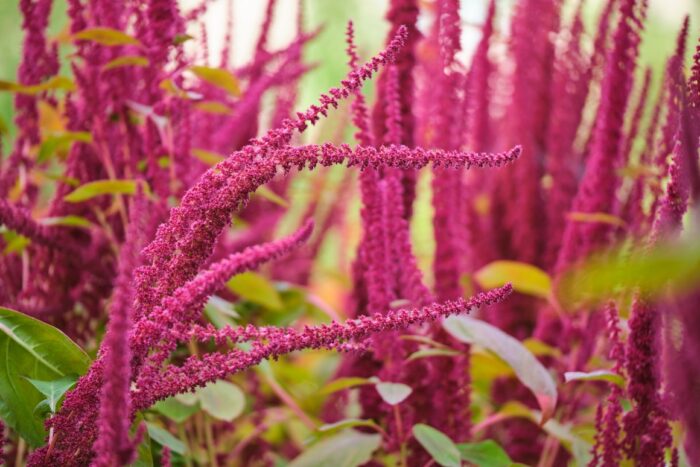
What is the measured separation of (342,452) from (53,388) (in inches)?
10.7

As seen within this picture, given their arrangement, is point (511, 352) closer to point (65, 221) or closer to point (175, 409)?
point (175, 409)

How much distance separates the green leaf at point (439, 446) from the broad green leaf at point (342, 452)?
75mm

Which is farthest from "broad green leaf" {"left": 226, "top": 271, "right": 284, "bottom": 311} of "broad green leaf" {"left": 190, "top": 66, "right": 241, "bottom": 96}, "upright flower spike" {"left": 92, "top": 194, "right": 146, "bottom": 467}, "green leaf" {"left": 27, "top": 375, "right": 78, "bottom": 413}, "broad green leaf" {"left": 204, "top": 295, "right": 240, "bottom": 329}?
"upright flower spike" {"left": 92, "top": 194, "right": 146, "bottom": 467}

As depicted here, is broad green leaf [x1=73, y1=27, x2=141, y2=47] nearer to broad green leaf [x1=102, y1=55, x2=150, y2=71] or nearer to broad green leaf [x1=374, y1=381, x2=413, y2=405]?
broad green leaf [x1=102, y1=55, x2=150, y2=71]

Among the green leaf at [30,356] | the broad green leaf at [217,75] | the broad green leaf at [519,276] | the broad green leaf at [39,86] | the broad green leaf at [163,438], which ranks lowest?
the broad green leaf at [163,438]

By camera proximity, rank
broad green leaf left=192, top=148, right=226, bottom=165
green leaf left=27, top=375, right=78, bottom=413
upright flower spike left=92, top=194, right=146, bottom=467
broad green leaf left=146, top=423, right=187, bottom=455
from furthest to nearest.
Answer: broad green leaf left=192, top=148, right=226, bottom=165 → broad green leaf left=146, top=423, right=187, bottom=455 → green leaf left=27, top=375, right=78, bottom=413 → upright flower spike left=92, top=194, right=146, bottom=467

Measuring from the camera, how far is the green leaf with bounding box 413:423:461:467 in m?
0.54

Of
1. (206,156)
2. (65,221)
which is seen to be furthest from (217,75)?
(65,221)

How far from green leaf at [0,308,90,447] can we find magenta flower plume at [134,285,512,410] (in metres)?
Result: 0.11

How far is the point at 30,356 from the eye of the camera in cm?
51

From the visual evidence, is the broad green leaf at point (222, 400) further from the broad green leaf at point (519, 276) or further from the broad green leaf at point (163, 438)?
Result: the broad green leaf at point (519, 276)

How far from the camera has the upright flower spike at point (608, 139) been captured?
67cm

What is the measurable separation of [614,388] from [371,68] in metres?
0.31

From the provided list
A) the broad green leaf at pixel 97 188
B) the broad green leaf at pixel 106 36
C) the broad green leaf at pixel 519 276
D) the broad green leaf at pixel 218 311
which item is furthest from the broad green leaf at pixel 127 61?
the broad green leaf at pixel 519 276
